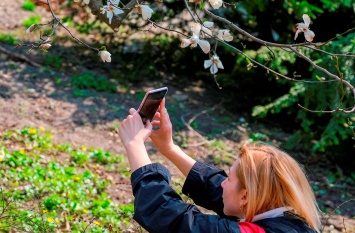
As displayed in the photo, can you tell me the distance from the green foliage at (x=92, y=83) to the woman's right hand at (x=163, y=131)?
4807 mm

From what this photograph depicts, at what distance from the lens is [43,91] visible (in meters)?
7.14

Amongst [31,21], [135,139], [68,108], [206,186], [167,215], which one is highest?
[135,139]

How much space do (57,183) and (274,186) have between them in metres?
3.20

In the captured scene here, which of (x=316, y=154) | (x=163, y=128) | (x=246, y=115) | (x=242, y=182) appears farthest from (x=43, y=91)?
(x=242, y=182)

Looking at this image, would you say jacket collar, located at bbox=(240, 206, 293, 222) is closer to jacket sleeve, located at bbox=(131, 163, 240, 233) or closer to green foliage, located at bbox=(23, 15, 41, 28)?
jacket sleeve, located at bbox=(131, 163, 240, 233)

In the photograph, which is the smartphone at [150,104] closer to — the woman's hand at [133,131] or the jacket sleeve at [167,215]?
the woman's hand at [133,131]

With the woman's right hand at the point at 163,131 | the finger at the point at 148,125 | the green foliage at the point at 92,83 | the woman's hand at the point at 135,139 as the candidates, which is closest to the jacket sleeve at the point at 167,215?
the woman's hand at the point at 135,139

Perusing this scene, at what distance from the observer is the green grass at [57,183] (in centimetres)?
465

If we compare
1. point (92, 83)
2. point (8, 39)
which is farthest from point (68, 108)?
point (8, 39)

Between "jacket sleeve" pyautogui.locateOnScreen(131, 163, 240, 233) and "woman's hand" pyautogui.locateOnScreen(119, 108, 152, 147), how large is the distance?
0.20 m

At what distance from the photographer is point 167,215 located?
7.32 ft

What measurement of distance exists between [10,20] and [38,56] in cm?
165

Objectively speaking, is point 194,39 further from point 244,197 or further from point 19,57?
point 19,57

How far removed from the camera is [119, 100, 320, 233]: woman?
7.34 ft
